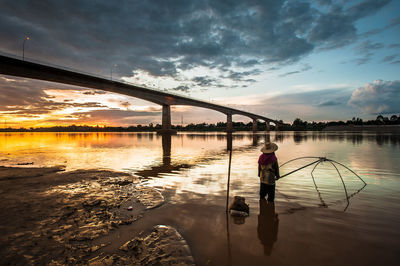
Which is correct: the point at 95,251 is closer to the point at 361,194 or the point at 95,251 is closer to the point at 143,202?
the point at 143,202

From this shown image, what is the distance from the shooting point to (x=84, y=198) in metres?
7.45

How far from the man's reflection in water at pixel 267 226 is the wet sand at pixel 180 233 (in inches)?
0.9

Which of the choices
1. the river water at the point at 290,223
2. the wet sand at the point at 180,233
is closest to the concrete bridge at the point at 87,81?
the wet sand at the point at 180,233

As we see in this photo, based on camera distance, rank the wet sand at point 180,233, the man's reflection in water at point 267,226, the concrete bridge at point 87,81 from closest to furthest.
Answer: the wet sand at point 180,233 → the man's reflection in water at point 267,226 → the concrete bridge at point 87,81

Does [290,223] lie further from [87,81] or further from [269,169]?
[87,81]

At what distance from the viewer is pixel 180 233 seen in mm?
4879

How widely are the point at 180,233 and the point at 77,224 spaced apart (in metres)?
2.84

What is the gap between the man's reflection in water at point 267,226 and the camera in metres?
4.43

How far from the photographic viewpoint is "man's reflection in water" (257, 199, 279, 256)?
4426 mm

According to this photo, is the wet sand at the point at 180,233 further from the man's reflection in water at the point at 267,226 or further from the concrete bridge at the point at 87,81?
the concrete bridge at the point at 87,81

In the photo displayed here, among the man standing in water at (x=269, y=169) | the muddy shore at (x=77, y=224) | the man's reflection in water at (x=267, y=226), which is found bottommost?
the man's reflection in water at (x=267, y=226)

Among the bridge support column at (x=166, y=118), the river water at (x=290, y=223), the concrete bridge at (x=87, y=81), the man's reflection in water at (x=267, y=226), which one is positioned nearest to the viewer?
the river water at (x=290, y=223)

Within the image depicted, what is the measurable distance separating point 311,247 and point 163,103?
7061 cm

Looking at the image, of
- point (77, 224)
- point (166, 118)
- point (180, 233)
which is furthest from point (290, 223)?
point (166, 118)
